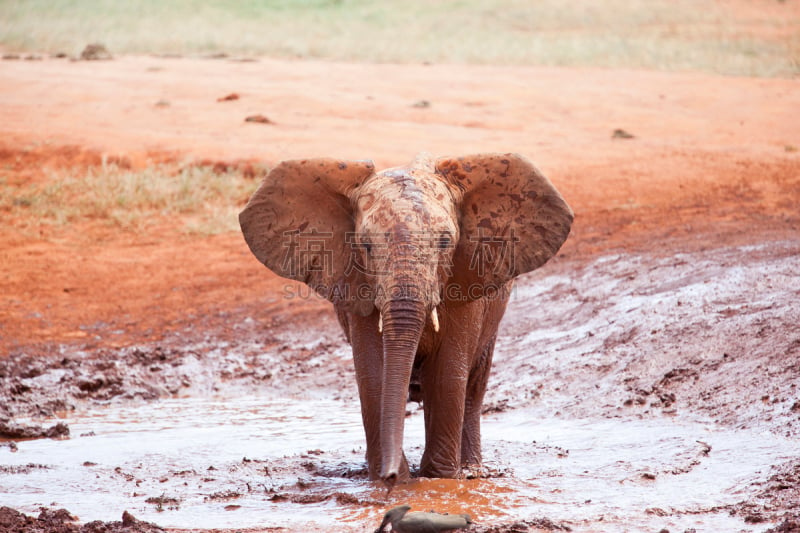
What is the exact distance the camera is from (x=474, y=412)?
729 centimetres

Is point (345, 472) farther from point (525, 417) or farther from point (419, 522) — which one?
point (525, 417)

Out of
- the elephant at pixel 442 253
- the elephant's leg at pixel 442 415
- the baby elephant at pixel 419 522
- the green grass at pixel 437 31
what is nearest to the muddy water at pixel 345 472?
the elephant's leg at pixel 442 415

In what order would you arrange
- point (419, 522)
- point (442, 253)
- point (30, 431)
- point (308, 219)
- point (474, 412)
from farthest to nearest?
point (30, 431)
point (474, 412)
point (308, 219)
point (442, 253)
point (419, 522)

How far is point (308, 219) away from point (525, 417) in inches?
129

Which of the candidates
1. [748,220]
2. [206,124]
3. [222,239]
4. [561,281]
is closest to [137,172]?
[222,239]

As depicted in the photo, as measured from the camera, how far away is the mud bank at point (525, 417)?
5910 millimetres

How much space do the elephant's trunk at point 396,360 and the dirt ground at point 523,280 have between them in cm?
66

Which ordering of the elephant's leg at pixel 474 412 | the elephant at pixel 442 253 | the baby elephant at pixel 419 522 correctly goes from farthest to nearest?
the elephant's leg at pixel 474 412
the elephant at pixel 442 253
the baby elephant at pixel 419 522

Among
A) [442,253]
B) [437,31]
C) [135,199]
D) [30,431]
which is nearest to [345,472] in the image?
[442,253]

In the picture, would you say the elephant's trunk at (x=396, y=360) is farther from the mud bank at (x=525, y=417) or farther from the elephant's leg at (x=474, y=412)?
the elephant's leg at (x=474, y=412)

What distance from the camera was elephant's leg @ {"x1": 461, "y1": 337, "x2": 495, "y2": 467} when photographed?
7168mm

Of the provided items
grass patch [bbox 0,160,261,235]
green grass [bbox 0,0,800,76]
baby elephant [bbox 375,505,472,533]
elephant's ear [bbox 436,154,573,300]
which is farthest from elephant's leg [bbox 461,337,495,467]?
green grass [bbox 0,0,800,76]

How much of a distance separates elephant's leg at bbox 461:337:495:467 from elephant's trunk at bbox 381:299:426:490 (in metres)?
1.69

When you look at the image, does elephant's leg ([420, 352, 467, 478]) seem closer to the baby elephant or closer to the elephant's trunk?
the elephant's trunk
